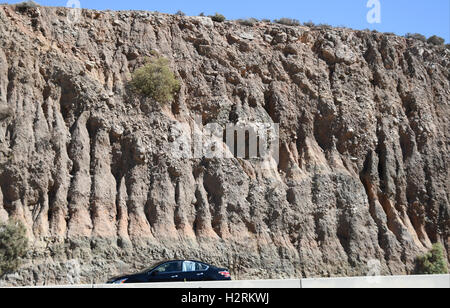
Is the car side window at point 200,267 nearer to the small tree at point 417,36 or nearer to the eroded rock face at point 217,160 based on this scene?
the eroded rock face at point 217,160

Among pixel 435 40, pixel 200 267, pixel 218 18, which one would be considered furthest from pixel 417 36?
pixel 200 267

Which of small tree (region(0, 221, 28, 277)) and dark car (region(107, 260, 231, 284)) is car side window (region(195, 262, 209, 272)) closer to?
dark car (region(107, 260, 231, 284))

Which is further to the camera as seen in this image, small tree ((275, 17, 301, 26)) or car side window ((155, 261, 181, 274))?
small tree ((275, 17, 301, 26))

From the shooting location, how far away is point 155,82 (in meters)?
28.4

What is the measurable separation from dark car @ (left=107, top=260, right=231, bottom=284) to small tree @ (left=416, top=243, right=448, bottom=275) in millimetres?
12820

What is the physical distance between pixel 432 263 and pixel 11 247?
19179mm

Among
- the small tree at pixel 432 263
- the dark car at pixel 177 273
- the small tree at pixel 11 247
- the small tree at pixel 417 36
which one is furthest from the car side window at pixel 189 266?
the small tree at pixel 417 36

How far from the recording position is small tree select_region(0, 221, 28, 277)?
2258 cm

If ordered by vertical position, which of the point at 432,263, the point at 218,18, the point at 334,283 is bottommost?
the point at 334,283

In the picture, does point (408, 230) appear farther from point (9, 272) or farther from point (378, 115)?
point (9, 272)

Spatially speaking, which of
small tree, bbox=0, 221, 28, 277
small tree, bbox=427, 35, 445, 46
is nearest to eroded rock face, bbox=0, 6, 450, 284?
small tree, bbox=0, 221, 28, 277

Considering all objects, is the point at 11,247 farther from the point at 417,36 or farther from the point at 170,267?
the point at 417,36

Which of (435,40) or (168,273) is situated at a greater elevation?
(435,40)
